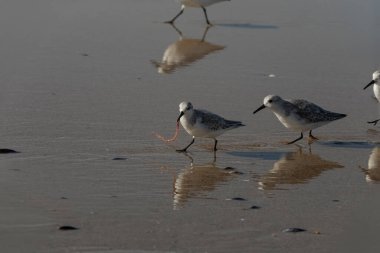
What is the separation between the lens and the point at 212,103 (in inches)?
375

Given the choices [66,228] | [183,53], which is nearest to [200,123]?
[66,228]

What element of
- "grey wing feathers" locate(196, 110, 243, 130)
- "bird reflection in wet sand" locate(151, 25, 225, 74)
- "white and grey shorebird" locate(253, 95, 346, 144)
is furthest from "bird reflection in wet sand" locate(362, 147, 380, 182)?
"bird reflection in wet sand" locate(151, 25, 225, 74)

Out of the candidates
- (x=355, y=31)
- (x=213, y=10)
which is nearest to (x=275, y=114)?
(x=355, y=31)

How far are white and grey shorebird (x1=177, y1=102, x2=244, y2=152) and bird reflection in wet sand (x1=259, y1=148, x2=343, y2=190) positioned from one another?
0.60 metres

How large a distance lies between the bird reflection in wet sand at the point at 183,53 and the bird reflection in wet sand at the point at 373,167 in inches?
123

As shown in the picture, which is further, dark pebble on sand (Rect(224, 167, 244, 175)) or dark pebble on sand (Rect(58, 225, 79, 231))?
dark pebble on sand (Rect(224, 167, 244, 175))

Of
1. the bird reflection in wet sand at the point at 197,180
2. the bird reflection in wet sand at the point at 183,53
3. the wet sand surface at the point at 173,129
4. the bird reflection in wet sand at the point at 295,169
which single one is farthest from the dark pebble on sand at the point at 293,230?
the bird reflection in wet sand at the point at 183,53

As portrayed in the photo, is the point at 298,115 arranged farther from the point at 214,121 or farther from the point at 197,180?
the point at 197,180

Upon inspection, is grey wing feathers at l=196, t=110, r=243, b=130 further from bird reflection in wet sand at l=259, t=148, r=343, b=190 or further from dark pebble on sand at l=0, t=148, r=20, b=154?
dark pebble on sand at l=0, t=148, r=20, b=154

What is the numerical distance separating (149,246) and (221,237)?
47 centimetres

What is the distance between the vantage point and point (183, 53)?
11852mm

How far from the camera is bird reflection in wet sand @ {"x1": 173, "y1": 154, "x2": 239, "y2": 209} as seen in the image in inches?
266

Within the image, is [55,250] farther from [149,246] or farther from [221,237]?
[221,237]

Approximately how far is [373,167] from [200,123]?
4.80 feet
